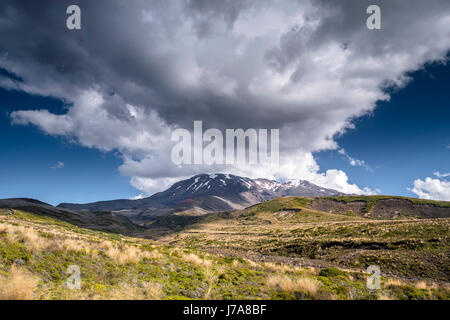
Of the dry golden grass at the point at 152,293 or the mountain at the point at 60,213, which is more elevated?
the dry golden grass at the point at 152,293

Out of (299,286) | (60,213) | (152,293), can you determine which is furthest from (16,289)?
(60,213)

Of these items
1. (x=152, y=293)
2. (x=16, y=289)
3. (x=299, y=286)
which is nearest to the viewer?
(x=16, y=289)

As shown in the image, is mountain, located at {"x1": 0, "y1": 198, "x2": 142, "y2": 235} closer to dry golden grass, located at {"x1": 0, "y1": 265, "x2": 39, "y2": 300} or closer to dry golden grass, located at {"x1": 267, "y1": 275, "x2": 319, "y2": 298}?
dry golden grass, located at {"x1": 0, "y1": 265, "x2": 39, "y2": 300}

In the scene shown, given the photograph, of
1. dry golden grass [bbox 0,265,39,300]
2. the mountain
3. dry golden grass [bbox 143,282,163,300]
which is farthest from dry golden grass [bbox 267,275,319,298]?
the mountain

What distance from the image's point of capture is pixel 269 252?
36.0m

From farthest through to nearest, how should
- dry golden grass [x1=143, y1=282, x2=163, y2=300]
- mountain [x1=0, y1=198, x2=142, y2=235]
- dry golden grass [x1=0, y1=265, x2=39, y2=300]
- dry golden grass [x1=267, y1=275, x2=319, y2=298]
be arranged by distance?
mountain [x1=0, y1=198, x2=142, y2=235], dry golden grass [x1=267, y1=275, x2=319, y2=298], dry golden grass [x1=143, y1=282, x2=163, y2=300], dry golden grass [x1=0, y1=265, x2=39, y2=300]

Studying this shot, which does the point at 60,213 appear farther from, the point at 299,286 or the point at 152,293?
the point at 299,286

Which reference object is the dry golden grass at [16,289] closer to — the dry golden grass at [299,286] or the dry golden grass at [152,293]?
the dry golden grass at [152,293]

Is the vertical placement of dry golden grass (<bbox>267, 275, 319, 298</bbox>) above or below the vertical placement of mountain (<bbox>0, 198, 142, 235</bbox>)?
above

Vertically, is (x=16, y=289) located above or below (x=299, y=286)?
above

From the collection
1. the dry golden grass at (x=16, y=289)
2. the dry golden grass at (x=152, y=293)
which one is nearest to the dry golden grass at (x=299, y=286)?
the dry golden grass at (x=152, y=293)

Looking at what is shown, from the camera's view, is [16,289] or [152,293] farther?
[152,293]
